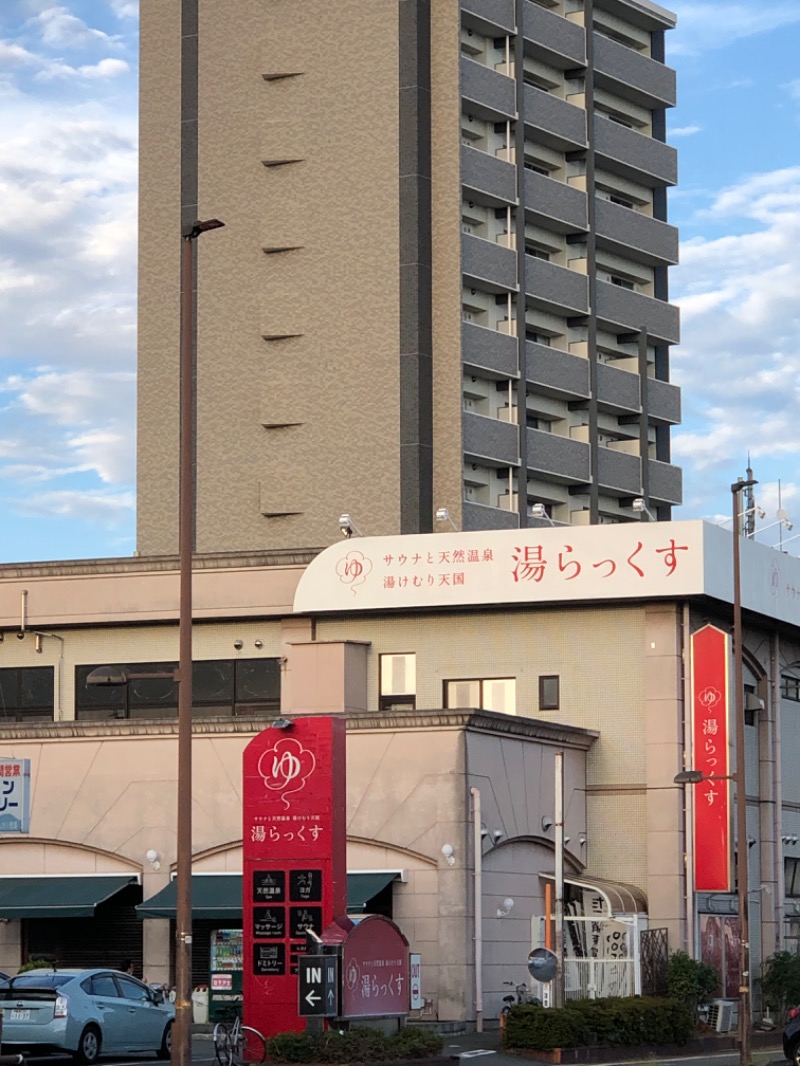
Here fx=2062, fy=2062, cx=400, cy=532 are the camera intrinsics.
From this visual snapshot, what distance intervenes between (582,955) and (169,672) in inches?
497

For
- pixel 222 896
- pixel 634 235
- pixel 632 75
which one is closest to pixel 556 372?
pixel 634 235

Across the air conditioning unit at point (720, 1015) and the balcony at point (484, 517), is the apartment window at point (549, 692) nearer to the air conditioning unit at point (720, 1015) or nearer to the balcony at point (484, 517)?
the air conditioning unit at point (720, 1015)

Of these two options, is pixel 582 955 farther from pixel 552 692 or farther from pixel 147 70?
pixel 147 70

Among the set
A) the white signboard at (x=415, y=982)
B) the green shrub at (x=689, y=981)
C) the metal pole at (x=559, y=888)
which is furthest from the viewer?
the green shrub at (x=689, y=981)

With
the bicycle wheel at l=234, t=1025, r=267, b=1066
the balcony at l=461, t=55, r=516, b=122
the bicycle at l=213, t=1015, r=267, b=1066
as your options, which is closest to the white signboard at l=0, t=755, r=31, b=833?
the bicycle at l=213, t=1015, r=267, b=1066

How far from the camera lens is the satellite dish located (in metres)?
36.3

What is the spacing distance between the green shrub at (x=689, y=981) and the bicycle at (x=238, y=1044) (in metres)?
13.8

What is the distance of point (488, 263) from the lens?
275ft

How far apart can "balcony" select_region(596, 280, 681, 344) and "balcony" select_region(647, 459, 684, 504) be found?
19.6ft

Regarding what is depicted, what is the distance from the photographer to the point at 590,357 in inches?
3538

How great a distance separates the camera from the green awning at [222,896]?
40500 millimetres

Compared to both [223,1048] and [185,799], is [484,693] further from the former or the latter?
[185,799]

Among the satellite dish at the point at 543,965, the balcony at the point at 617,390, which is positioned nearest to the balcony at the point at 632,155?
the balcony at the point at 617,390

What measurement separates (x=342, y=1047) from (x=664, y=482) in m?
65.7
